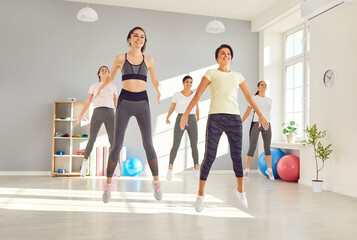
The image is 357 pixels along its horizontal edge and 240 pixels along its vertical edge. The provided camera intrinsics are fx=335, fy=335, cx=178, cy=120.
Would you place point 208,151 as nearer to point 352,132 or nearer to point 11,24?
point 352,132

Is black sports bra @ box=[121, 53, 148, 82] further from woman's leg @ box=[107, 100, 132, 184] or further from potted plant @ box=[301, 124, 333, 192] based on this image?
potted plant @ box=[301, 124, 333, 192]

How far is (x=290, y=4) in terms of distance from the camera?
638 cm

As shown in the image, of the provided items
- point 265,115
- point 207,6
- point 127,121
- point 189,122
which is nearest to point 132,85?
point 127,121

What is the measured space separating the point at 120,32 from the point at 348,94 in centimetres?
460

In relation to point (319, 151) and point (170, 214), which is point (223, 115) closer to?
point (170, 214)

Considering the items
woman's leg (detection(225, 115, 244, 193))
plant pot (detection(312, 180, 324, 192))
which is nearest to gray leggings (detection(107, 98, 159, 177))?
woman's leg (detection(225, 115, 244, 193))

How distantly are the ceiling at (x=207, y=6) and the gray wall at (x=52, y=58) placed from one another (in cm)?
17

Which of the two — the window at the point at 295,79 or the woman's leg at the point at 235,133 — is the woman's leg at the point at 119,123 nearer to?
the woman's leg at the point at 235,133

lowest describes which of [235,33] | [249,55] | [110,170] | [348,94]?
[110,170]

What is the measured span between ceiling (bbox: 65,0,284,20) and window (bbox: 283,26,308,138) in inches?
35.9

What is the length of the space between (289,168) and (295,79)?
2.19 meters

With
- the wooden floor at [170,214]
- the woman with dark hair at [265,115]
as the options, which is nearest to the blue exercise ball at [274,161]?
the woman with dark hair at [265,115]

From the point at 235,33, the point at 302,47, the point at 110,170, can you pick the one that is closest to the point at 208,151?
the point at 110,170

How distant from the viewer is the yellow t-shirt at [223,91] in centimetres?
306
